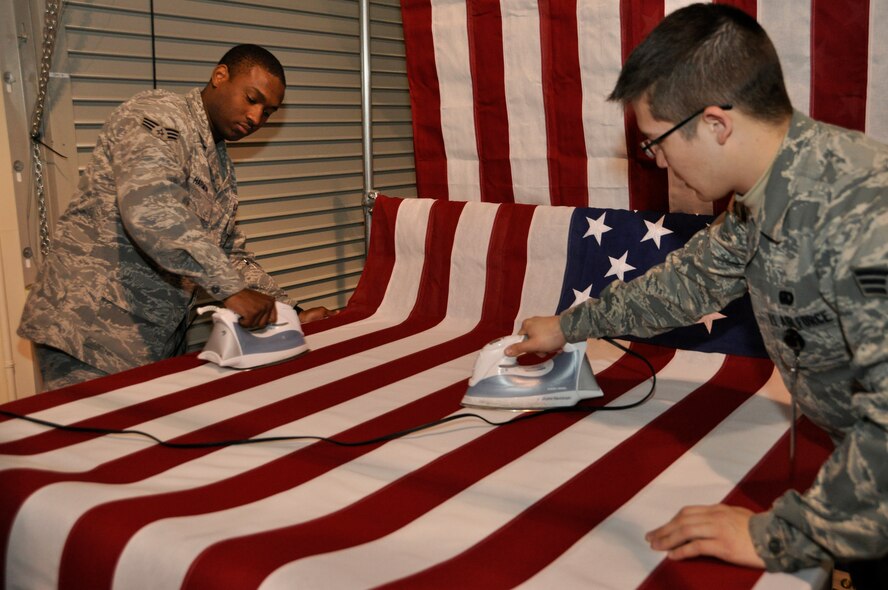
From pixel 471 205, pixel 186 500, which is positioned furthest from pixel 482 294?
pixel 186 500

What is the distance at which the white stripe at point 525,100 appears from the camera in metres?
2.75

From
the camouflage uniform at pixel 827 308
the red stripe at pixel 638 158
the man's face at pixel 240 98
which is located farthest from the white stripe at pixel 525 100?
the camouflage uniform at pixel 827 308

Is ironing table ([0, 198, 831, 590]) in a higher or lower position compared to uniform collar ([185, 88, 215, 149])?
lower

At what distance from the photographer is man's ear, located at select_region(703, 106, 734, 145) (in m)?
1.24

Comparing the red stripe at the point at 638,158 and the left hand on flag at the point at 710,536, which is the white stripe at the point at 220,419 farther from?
the left hand on flag at the point at 710,536

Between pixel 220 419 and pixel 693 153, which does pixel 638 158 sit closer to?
pixel 693 153

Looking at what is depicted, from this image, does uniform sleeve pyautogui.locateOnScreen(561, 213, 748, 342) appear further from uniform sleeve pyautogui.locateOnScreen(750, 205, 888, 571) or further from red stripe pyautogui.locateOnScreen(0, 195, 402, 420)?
red stripe pyautogui.locateOnScreen(0, 195, 402, 420)

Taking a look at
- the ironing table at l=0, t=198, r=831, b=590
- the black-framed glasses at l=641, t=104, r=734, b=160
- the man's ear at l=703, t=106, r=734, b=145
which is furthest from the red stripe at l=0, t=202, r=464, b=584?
the man's ear at l=703, t=106, r=734, b=145

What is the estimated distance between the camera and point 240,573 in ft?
3.77

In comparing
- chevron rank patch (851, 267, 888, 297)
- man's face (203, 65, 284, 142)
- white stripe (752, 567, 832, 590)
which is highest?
man's face (203, 65, 284, 142)

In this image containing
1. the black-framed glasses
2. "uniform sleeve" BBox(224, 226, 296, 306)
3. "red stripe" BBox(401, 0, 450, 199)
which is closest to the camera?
the black-framed glasses

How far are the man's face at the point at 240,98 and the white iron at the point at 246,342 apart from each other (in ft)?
2.04

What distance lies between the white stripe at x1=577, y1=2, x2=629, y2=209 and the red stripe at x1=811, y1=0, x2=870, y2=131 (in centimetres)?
59

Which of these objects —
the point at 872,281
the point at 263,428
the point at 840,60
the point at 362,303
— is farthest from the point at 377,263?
the point at 872,281
